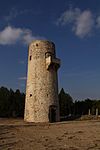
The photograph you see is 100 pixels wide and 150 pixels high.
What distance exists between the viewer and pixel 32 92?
3341 cm

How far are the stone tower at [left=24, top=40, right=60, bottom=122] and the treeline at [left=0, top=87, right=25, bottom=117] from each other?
874 inches

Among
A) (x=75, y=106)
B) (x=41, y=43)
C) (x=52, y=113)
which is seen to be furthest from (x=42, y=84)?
(x=75, y=106)

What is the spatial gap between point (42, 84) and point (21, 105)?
2841 cm

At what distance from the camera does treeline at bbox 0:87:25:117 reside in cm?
5698

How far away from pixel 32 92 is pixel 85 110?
37048mm

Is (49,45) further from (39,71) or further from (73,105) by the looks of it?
(73,105)

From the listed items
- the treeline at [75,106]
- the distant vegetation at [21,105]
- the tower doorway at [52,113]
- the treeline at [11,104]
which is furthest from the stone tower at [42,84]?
the treeline at [75,106]

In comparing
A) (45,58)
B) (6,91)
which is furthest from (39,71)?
(6,91)

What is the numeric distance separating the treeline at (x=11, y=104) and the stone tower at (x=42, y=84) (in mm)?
22207

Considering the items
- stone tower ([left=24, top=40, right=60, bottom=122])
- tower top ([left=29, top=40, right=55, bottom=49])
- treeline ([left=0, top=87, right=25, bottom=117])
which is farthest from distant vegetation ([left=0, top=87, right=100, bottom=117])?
tower top ([left=29, top=40, right=55, bottom=49])

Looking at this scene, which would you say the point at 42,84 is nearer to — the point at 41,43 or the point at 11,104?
the point at 41,43

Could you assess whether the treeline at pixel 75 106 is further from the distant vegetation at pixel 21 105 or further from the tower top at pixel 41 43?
the tower top at pixel 41 43

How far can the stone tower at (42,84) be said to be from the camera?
1289 inches

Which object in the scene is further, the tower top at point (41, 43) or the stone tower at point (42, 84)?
the tower top at point (41, 43)
